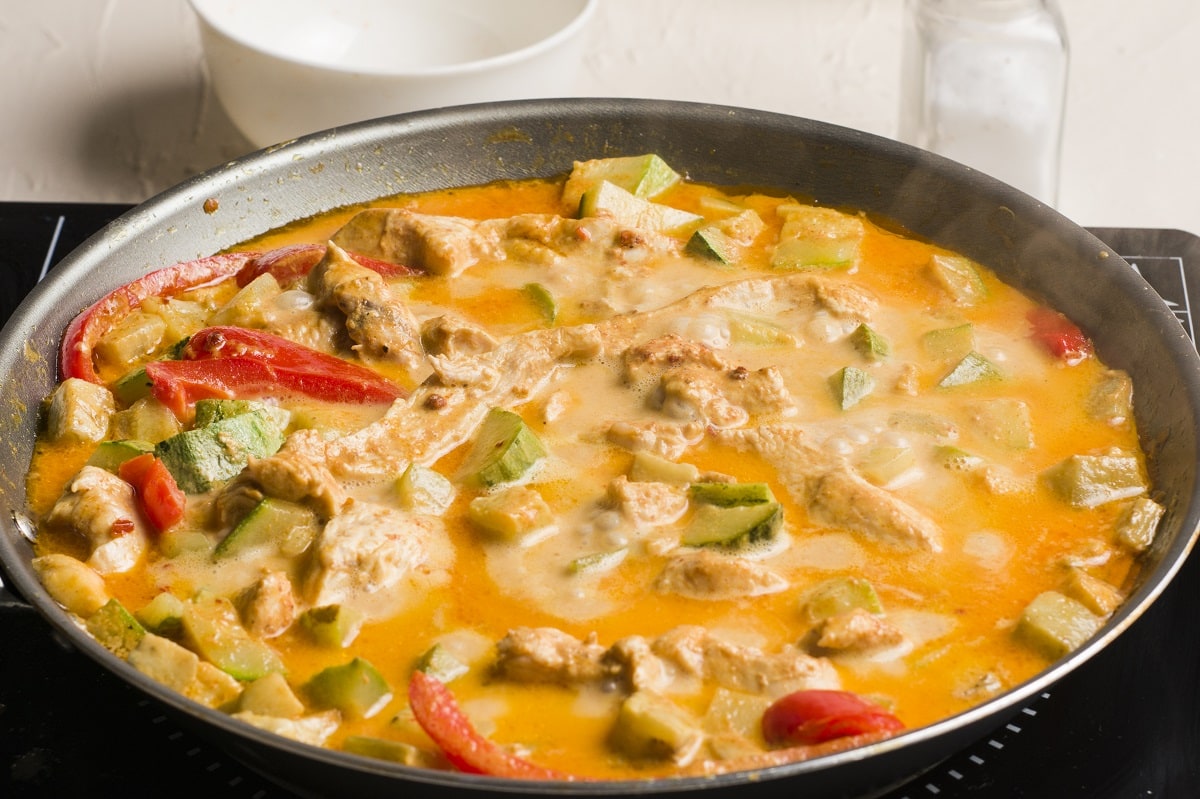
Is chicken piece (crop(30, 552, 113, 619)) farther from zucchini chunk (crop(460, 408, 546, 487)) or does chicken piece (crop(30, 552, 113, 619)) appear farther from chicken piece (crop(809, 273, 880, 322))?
chicken piece (crop(809, 273, 880, 322))

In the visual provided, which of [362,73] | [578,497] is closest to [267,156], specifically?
[362,73]

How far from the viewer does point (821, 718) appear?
2.37 meters

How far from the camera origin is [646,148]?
4.21m

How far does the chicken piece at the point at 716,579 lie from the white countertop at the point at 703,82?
3.22 metres

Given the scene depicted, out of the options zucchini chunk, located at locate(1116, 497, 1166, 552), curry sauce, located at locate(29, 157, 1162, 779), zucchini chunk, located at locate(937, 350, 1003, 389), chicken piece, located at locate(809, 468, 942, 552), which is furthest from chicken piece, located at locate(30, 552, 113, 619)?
zucchini chunk, located at locate(1116, 497, 1166, 552)

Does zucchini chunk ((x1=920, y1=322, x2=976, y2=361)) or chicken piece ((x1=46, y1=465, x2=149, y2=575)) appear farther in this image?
zucchini chunk ((x1=920, y1=322, x2=976, y2=361))

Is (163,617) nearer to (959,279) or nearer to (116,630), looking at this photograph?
(116,630)

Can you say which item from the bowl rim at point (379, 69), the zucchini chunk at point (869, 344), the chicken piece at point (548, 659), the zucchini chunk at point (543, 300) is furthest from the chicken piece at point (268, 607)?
the bowl rim at point (379, 69)

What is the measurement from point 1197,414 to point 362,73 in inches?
107

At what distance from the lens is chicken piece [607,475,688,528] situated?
2.89 meters

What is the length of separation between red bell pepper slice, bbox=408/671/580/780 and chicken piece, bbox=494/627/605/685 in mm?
161

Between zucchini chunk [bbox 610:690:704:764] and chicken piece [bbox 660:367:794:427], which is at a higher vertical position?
chicken piece [bbox 660:367:794:427]

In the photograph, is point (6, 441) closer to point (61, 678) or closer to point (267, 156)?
point (61, 678)

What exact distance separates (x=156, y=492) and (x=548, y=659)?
3.18 ft
